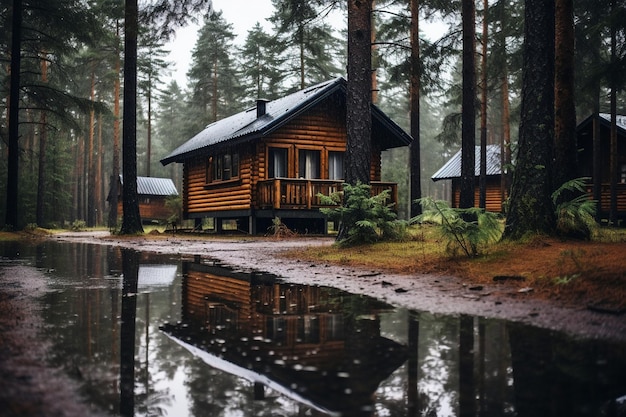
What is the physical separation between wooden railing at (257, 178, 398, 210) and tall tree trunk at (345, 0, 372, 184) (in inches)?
283

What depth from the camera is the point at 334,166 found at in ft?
70.3

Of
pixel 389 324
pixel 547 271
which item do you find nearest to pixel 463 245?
pixel 547 271

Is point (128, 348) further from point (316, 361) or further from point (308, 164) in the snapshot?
point (308, 164)

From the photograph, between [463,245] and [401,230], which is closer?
[463,245]

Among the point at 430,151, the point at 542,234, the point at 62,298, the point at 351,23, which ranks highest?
the point at 430,151

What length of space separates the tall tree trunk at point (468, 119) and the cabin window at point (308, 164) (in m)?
6.69

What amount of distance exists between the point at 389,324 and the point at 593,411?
5.56 ft

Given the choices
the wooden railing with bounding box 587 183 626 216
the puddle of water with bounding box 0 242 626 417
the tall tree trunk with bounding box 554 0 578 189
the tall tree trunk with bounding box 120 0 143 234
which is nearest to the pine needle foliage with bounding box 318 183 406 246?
the tall tree trunk with bounding box 554 0 578 189

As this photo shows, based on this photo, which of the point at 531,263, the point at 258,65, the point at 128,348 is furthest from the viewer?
the point at 258,65

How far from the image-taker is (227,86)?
45.6 meters

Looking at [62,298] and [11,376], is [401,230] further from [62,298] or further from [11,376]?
[11,376]

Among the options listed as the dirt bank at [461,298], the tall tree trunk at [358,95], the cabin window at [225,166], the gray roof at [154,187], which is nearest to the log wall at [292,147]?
the cabin window at [225,166]

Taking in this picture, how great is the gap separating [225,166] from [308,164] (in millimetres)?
4538

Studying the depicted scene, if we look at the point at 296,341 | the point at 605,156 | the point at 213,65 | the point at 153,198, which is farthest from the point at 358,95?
the point at 153,198
